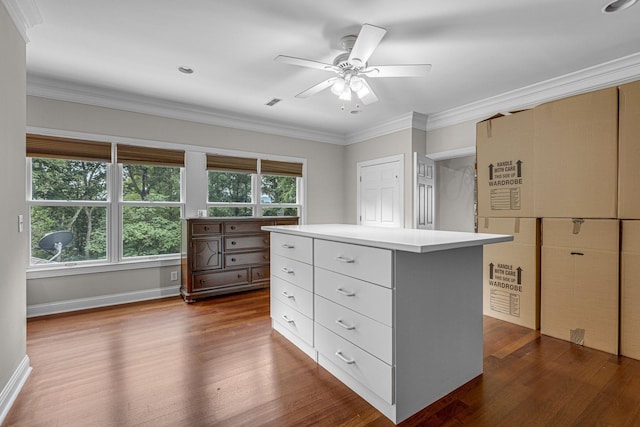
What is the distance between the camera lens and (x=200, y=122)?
427 cm

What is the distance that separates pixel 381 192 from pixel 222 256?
101 inches

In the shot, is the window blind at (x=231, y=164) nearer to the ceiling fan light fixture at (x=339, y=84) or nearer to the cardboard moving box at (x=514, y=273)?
the ceiling fan light fixture at (x=339, y=84)

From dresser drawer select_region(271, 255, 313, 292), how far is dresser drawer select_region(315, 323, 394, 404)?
12.6 inches

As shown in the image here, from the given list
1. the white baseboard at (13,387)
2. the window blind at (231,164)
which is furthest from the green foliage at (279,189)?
the white baseboard at (13,387)

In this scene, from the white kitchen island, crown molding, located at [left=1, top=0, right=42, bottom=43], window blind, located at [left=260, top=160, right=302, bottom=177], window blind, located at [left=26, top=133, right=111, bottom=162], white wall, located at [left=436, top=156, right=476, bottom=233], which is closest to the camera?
the white kitchen island

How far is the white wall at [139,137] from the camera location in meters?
3.33

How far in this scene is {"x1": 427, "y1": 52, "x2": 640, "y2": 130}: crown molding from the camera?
2.81 meters

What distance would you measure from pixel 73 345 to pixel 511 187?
4.12 m

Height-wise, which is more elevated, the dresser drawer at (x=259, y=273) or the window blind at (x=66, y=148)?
the window blind at (x=66, y=148)

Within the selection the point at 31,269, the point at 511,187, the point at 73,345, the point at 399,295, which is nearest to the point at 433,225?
the point at 511,187

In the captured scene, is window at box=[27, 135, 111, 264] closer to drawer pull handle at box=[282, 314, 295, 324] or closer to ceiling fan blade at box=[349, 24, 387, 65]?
drawer pull handle at box=[282, 314, 295, 324]

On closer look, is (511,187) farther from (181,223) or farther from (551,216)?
(181,223)

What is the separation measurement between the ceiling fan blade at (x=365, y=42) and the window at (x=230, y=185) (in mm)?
2654

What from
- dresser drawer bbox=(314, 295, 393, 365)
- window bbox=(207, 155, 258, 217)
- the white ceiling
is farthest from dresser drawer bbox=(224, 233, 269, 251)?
dresser drawer bbox=(314, 295, 393, 365)
